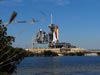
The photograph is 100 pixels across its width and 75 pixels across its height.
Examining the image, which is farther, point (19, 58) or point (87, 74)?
point (87, 74)

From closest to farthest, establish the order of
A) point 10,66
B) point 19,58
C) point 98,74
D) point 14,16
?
point 14,16, point 10,66, point 19,58, point 98,74

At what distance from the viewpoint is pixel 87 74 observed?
2584 inches

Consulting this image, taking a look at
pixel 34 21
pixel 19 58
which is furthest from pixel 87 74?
pixel 34 21

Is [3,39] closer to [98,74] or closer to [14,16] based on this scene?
[14,16]

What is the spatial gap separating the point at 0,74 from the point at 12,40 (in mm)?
2351

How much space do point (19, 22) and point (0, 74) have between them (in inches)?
402

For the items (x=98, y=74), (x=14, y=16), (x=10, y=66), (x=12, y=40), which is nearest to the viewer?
(x=14, y=16)

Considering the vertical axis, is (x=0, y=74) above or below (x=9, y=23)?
below

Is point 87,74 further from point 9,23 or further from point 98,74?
point 9,23

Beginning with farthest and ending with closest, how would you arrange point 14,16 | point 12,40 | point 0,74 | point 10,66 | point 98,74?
point 98,74 < point 10,66 < point 12,40 < point 0,74 < point 14,16

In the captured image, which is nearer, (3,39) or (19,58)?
(3,39)

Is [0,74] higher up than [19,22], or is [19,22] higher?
[19,22]

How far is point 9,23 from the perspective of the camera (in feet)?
37.3

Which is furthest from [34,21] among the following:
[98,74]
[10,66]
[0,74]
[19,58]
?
[98,74]
